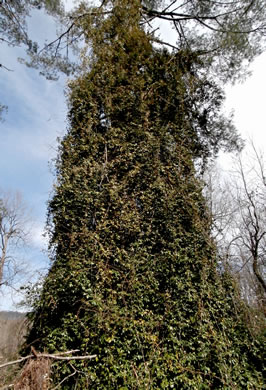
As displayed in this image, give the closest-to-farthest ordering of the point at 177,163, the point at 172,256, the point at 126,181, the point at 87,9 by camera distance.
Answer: the point at 172,256 < the point at 126,181 < the point at 177,163 < the point at 87,9

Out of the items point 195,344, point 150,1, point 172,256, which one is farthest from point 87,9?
point 195,344

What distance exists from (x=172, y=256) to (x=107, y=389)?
6.44ft

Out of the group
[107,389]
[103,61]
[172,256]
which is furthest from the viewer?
[103,61]

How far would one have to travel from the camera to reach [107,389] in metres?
3.03

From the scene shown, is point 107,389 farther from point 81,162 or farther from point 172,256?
point 81,162

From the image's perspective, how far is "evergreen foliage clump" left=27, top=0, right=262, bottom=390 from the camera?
10.7ft

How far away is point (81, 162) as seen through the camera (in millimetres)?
4633

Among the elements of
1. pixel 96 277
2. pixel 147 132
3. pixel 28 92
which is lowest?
pixel 96 277

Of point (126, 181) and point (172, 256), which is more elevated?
point (126, 181)

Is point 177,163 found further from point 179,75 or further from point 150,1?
point 150,1

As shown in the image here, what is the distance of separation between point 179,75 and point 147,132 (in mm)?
2207

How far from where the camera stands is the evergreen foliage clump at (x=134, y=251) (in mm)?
3270

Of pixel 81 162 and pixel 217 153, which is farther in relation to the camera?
pixel 217 153

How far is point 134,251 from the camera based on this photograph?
398 centimetres
